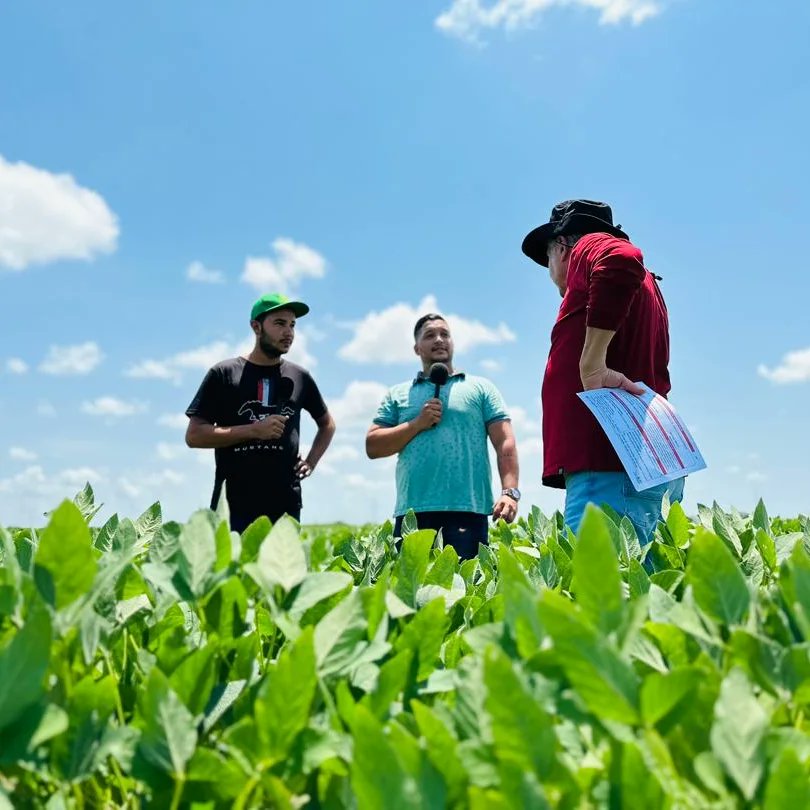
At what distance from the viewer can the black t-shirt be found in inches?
239

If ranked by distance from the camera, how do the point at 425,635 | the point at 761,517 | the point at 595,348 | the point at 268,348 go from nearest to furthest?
the point at 425,635 < the point at 761,517 < the point at 595,348 < the point at 268,348

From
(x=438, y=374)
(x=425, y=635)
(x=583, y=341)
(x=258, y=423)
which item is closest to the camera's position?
(x=425, y=635)

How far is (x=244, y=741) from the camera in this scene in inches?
31.1

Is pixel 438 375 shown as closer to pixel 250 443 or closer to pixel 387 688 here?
pixel 250 443

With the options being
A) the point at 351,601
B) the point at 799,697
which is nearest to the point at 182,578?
the point at 351,601

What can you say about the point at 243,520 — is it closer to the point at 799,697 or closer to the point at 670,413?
the point at 670,413

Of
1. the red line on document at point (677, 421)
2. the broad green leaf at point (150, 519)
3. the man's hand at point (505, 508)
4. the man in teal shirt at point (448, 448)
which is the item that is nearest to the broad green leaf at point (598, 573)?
the broad green leaf at point (150, 519)

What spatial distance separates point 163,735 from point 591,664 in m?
0.41

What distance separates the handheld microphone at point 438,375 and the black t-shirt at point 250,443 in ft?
4.00

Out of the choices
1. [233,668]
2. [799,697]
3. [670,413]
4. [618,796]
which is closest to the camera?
[618,796]

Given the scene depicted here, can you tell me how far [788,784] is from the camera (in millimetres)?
651

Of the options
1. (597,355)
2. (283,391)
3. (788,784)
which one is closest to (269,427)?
(283,391)

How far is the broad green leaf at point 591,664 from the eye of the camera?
73cm

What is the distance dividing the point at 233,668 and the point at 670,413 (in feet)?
9.56
